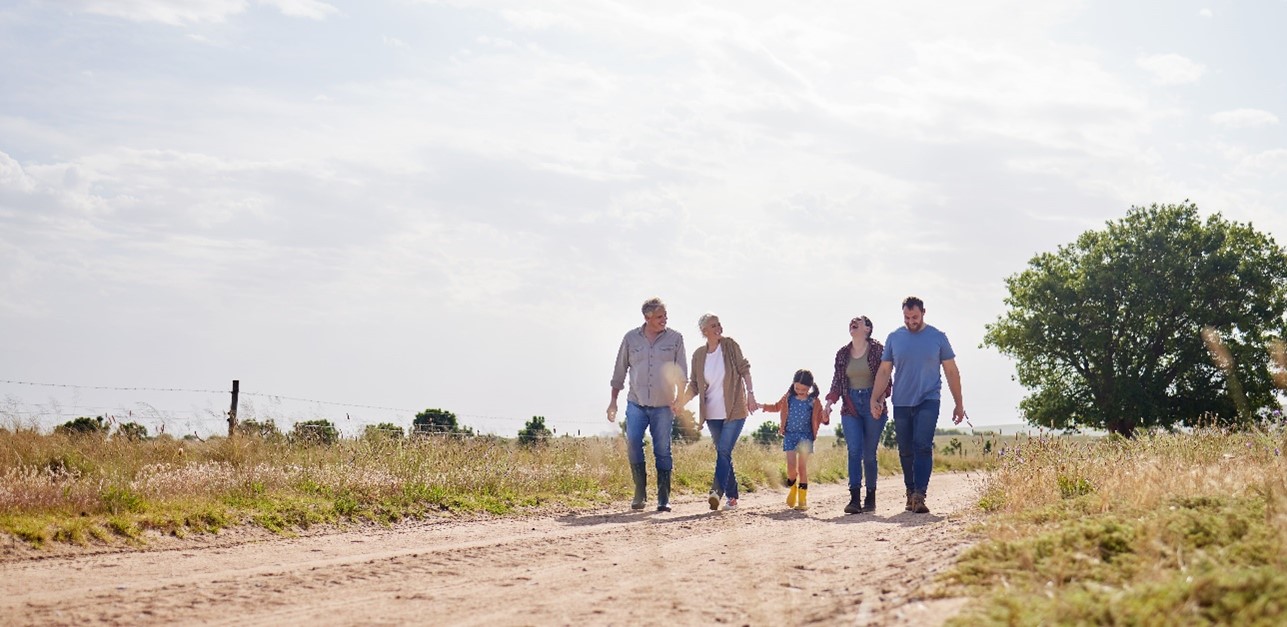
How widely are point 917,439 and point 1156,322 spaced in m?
29.7

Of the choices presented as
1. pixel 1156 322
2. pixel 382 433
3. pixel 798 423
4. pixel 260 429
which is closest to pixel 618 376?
pixel 798 423

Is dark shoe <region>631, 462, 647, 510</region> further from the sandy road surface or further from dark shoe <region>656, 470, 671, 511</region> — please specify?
the sandy road surface

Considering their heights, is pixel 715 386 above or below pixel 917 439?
above

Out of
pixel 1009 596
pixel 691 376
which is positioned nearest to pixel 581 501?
pixel 691 376

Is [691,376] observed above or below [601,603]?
above

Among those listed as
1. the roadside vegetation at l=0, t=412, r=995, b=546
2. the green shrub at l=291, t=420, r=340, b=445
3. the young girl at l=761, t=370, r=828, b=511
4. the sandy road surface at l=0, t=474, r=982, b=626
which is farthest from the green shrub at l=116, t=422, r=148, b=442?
the young girl at l=761, t=370, r=828, b=511

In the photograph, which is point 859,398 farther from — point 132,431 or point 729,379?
point 132,431

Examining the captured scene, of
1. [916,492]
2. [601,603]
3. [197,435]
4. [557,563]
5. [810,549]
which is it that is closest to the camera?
[601,603]

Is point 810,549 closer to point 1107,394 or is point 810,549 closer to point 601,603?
point 601,603

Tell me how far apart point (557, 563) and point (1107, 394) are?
3432cm

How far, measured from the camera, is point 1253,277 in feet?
124

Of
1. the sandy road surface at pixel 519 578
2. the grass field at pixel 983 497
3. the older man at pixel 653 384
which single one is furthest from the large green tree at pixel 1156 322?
the sandy road surface at pixel 519 578

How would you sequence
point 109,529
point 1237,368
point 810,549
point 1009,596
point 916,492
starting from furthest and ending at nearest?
1. point 1237,368
2. point 916,492
3. point 109,529
4. point 810,549
5. point 1009,596

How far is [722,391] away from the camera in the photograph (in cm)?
1240
